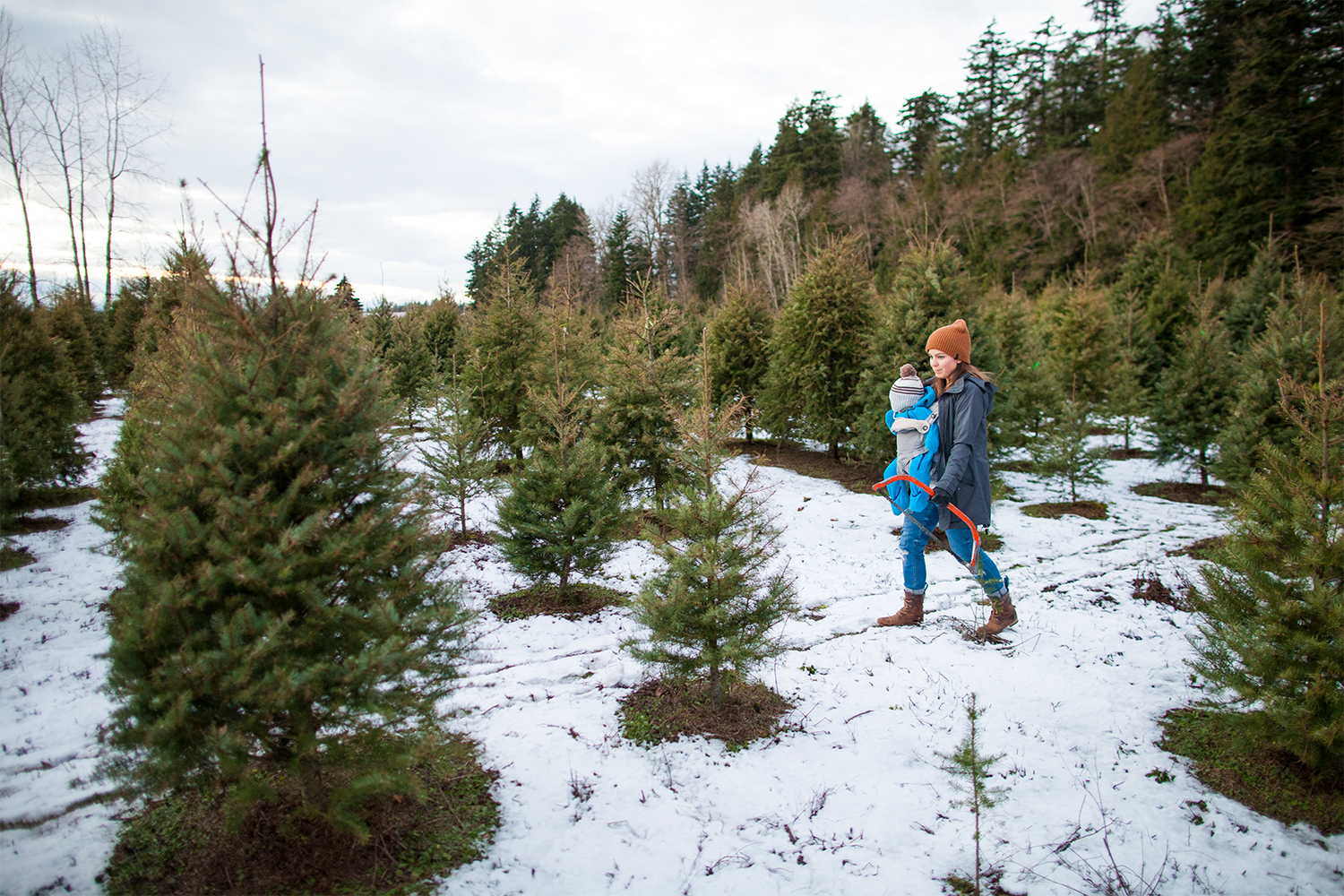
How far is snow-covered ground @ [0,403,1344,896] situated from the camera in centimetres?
302

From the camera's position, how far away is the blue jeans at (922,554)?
17.5 feet

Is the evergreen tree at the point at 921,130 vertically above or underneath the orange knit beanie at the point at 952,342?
above

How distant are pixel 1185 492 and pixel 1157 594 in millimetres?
7050

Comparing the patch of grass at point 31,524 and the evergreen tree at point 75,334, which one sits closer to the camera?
the patch of grass at point 31,524

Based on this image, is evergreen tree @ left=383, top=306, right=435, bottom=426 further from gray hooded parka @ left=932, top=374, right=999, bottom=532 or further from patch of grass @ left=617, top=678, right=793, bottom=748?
gray hooded parka @ left=932, top=374, right=999, bottom=532

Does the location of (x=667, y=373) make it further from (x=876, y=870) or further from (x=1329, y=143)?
(x=1329, y=143)

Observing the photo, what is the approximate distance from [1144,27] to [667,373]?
4570cm

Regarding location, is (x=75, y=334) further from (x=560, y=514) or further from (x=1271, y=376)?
(x=1271, y=376)

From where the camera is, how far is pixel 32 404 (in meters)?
8.88

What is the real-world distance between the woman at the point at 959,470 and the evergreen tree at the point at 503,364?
25.6ft

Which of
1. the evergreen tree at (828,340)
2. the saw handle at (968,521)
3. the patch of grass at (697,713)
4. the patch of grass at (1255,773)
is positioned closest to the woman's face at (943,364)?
the saw handle at (968,521)

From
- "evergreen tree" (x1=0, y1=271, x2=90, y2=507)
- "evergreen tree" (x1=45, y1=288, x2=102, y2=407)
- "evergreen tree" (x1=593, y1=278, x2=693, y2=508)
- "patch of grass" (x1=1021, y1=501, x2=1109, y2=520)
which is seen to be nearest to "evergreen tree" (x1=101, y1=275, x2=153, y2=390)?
"evergreen tree" (x1=45, y1=288, x2=102, y2=407)

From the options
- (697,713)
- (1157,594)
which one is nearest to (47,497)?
(697,713)

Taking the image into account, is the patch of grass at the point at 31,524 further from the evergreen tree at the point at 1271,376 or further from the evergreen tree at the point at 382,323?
the evergreen tree at the point at 1271,376
